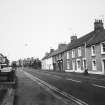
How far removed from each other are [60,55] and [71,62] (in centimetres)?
Answer: 1086

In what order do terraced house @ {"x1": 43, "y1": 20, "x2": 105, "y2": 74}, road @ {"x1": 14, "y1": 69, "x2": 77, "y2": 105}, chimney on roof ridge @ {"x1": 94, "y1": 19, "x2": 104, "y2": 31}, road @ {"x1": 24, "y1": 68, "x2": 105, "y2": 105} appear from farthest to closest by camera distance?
chimney on roof ridge @ {"x1": 94, "y1": 19, "x2": 104, "y2": 31}, terraced house @ {"x1": 43, "y1": 20, "x2": 105, "y2": 74}, road @ {"x1": 24, "y1": 68, "x2": 105, "y2": 105}, road @ {"x1": 14, "y1": 69, "x2": 77, "y2": 105}

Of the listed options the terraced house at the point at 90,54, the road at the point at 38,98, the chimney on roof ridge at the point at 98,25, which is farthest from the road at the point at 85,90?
the chimney on roof ridge at the point at 98,25

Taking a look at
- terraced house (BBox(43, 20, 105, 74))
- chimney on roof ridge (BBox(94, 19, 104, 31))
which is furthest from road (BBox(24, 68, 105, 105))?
chimney on roof ridge (BBox(94, 19, 104, 31))

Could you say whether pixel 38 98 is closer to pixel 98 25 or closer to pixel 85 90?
pixel 85 90

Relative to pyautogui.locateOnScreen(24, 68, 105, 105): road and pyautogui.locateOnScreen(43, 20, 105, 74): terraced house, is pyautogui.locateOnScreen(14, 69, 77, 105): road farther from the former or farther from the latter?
pyautogui.locateOnScreen(43, 20, 105, 74): terraced house

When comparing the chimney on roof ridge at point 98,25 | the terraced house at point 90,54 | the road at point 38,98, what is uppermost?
the chimney on roof ridge at point 98,25

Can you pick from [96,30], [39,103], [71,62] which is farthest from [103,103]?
[71,62]

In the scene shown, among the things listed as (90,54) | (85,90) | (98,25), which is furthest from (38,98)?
(98,25)

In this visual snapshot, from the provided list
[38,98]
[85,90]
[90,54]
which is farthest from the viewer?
[90,54]

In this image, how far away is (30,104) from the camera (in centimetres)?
774

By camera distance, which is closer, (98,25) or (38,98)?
(38,98)

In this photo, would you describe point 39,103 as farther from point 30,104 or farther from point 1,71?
point 1,71

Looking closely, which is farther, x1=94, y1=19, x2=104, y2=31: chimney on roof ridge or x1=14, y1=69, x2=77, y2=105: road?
x1=94, y1=19, x2=104, y2=31: chimney on roof ridge

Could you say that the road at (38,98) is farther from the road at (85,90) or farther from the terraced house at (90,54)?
the terraced house at (90,54)
